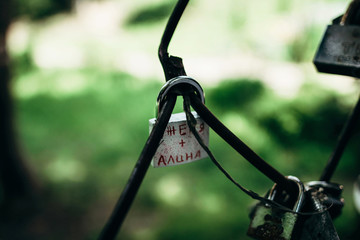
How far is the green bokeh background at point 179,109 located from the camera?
320cm

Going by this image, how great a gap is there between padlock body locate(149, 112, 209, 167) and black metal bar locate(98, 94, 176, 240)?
11 cm

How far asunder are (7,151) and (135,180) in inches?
130

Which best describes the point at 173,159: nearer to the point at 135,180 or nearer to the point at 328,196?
the point at 135,180

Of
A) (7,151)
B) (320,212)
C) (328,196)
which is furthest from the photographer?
(7,151)

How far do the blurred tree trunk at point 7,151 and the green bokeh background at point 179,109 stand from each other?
0.18 metres

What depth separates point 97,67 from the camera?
6.54m

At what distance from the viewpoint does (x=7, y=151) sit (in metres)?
3.35

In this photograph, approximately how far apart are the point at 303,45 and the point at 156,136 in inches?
214

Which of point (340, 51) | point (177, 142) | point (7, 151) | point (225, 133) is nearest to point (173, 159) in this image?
point (177, 142)

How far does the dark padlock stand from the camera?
82 cm

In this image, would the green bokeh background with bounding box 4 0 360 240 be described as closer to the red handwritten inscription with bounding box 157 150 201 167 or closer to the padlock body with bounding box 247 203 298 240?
the padlock body with bounding box 247 203 298 240

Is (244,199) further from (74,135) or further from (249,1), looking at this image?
(249,1)

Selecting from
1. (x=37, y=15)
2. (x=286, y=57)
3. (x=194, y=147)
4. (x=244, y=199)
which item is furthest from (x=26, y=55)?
(x=194, y=147)

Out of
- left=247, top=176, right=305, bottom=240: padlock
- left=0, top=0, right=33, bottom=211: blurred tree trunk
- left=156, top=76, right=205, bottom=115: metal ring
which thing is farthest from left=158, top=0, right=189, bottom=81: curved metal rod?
left=0, top=0, right=33, bottom=211: blurred tree trunk
